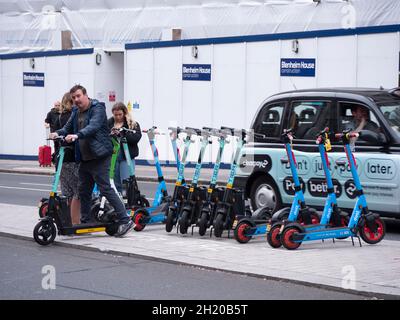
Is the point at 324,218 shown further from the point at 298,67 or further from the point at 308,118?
the point at 298,67

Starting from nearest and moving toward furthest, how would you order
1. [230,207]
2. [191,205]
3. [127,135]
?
[230,207]
[191,205]
[127,135]

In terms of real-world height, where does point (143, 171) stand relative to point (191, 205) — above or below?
below

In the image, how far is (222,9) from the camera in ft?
102

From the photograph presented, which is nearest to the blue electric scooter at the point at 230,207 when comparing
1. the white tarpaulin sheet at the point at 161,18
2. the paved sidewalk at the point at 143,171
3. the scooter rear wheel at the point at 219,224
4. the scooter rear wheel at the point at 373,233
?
the scooter rear wheel at the point at 219,224

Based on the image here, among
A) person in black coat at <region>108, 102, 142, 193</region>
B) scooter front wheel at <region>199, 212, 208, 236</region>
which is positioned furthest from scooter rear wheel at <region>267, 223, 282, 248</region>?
person in black coat at <region>108, 102, 142, 193</region>

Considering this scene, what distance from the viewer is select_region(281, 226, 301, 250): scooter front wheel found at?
10602 millimetres

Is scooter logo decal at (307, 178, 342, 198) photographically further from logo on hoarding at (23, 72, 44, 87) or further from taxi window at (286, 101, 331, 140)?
logo on hoarding at (23, 72, 44, 87)

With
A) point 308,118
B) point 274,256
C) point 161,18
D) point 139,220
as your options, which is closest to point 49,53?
point 161,18

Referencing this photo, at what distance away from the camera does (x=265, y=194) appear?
13.8 meters

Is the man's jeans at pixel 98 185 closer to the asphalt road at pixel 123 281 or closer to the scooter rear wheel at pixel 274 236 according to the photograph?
the asphalt road at pixel 123 281

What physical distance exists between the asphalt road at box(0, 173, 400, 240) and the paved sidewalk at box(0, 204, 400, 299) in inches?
103

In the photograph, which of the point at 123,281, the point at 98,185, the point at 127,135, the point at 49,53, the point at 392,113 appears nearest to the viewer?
the point at 123,281

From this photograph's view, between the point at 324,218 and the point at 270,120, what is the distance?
133 inches
